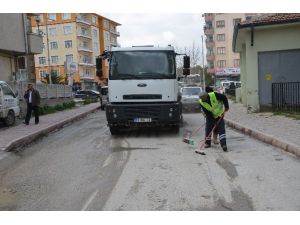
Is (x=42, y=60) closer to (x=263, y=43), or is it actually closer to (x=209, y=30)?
(x=209, y=30)

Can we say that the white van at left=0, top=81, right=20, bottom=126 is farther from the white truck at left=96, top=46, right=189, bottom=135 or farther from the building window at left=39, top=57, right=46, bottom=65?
the building window at left=39, top=57, right=46, bottom=65

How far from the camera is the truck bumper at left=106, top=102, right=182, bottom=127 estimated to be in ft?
40.9

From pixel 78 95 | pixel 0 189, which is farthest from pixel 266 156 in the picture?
pixel 78 95

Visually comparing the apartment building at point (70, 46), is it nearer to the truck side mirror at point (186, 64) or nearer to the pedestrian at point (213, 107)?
the truck side mirror at point (186, 64)

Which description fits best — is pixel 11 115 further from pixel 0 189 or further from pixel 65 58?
pixel 65 58

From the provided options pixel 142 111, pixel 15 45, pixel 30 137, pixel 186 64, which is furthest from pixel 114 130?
pixel 15 45

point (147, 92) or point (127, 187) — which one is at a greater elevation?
point (147, 92)

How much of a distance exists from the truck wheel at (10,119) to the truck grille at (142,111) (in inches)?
249

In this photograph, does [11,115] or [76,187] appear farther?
[11,115]

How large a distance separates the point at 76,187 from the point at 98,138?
6321mm

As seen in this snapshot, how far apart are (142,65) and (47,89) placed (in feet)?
49.2

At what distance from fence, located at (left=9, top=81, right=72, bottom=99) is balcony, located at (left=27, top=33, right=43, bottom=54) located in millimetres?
2660

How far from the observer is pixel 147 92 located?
491 inches

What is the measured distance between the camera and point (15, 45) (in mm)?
24922
